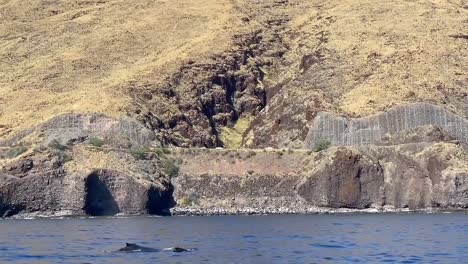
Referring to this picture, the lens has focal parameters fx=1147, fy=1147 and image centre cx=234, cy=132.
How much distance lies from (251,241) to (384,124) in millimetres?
90991

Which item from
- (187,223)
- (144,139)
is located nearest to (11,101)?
(144,139)

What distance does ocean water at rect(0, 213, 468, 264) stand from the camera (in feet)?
234

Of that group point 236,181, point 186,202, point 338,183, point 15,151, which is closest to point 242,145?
point 236,181

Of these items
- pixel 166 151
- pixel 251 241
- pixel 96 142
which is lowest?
pixel 251 241

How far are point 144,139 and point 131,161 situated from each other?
55.4 ft

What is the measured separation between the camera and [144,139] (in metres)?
175

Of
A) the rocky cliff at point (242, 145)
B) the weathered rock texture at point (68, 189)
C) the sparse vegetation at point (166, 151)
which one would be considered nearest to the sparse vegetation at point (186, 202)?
the rocky cliff at point (242, 145)

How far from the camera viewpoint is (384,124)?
176500 millimetres

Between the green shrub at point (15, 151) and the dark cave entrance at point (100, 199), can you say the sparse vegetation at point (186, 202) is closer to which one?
the dark cave entrance at point (100, 199)

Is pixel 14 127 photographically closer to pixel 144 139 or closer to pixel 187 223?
pixel 144 139

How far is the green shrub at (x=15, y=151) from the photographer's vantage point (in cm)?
15750

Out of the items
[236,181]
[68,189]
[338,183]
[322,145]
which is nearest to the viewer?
[68,189]

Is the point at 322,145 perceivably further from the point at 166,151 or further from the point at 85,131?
the point at 85,131

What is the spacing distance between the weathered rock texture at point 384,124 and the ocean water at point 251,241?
147 feet
